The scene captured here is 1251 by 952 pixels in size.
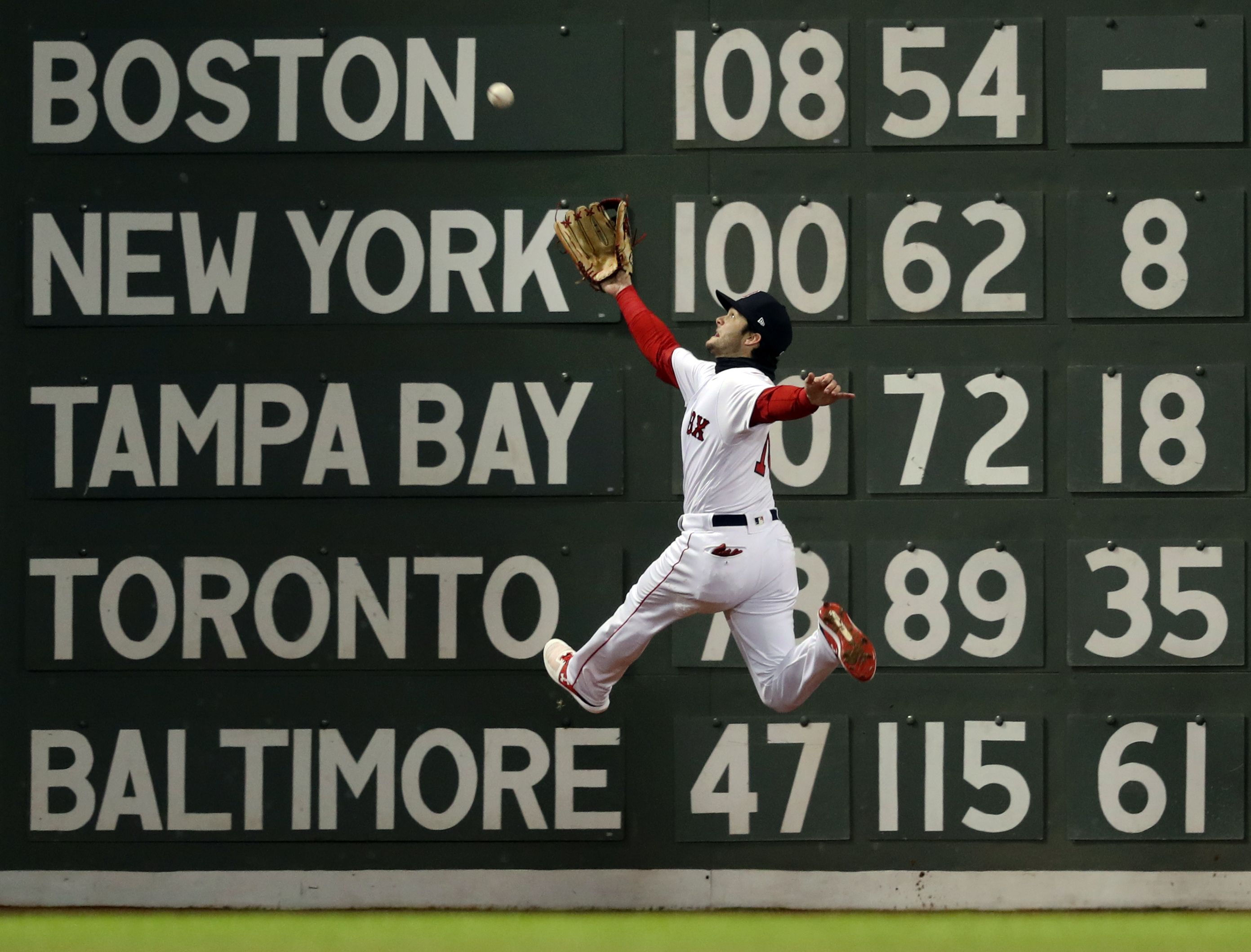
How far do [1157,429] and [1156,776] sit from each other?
4.58ft

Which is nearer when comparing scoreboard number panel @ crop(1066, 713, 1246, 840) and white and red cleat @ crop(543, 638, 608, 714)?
white and red cleat @ crop(543, 638, 608, 714)

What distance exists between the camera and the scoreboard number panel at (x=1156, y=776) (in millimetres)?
5289

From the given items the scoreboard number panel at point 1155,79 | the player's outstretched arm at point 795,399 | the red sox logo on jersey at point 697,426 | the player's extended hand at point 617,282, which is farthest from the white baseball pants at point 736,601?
→ the scoreboard number panel at point 1155,79

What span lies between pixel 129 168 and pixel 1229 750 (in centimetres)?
503

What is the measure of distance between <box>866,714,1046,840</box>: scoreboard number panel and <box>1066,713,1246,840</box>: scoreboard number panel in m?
0.17

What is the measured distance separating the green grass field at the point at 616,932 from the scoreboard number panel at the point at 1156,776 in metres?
0.38

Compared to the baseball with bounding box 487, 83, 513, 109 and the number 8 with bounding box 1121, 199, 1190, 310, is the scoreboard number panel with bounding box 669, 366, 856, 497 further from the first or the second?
the baseball with bounding box 487, 83, 513, 109

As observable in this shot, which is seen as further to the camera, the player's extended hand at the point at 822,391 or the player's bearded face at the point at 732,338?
the player's bearded face at the point at 732,338

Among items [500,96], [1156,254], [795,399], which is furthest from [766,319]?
[1156,254]

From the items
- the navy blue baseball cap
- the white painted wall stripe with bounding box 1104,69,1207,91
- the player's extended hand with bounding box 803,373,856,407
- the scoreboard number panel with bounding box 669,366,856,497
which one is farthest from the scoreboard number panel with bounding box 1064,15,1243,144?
the player's extended hand with bounding box 803,373,856,407

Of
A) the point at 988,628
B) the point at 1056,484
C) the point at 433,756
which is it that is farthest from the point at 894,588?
the point at 433,756

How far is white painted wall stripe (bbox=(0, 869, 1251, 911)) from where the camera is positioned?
536cm

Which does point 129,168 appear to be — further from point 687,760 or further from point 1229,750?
point 1229,750

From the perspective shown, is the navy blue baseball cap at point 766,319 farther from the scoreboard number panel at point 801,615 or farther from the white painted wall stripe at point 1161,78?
the white painted wall stripe at point 1161,78
